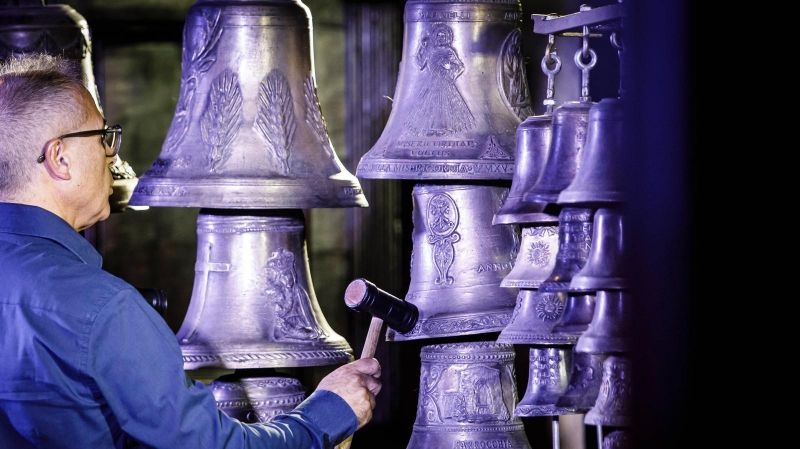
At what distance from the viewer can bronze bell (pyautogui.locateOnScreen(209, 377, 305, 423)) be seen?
333 centimetres

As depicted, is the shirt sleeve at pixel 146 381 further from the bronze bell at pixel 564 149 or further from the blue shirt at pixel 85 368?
the bronze bell at pixel 564 149

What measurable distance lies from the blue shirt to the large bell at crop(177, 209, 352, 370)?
1264 mm

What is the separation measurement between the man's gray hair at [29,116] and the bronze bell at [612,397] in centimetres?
102

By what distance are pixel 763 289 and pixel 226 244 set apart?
9.06 feet

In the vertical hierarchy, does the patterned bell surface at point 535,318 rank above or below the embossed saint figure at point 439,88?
below

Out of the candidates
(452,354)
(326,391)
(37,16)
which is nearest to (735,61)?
(326,391)

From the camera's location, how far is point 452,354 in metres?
3.31

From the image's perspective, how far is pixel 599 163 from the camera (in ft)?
7.92

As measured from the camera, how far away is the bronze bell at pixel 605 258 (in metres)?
2.27

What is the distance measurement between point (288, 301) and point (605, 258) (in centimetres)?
126

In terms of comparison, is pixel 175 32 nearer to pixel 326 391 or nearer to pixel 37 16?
pixel 37 16

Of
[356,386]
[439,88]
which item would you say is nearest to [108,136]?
[356,386]

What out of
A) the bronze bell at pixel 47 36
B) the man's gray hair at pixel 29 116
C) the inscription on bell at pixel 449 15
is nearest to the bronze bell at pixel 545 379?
the inscription on bell at pixel 449 15

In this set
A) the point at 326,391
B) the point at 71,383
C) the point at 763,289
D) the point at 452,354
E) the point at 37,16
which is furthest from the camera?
the point at 37,16
